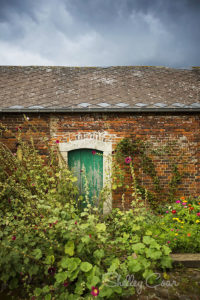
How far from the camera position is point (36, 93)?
5.75 metres

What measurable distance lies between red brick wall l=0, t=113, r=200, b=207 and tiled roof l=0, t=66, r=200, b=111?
0.29m

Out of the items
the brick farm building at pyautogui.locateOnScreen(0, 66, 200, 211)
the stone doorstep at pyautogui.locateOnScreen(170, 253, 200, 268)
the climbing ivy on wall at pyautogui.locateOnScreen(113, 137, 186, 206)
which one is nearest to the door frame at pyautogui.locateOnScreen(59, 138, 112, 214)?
the brick farm building at pyautogui.locateOnScreen(0, 66, 200, 211)

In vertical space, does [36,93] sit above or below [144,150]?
above

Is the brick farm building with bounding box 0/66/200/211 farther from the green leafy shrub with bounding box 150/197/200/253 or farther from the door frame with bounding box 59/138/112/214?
the green leafy shrub with bounding box 150/197/200/253

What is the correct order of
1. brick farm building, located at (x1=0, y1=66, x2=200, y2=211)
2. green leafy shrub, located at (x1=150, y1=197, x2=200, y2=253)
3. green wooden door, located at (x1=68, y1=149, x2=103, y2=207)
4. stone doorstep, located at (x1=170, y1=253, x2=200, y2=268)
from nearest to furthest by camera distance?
stone doorstep, located at (x1=170, y1=253, x2=200, y2=268)
green leafy shrub, located at (x1=150, y1=197, x2=200, y2=253)
brick farm building, located at (x1=0, y1=66, x2=200, y2=211)
green wooden door, located at (x1=68, y1=149, x2=103, y2=207)

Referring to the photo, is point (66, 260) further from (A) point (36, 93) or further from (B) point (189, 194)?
(A) point (36, 93)

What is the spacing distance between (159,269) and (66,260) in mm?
1455

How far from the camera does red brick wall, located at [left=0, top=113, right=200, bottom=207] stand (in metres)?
5.21

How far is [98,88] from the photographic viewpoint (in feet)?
20.1

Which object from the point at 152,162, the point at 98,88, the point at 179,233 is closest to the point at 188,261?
the point at 179,233

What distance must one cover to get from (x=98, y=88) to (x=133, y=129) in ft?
6.21

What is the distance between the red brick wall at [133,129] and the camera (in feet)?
17.1

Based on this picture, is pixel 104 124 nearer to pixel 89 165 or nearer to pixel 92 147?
pixel 92 147

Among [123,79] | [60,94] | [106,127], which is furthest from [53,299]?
[123,79]
